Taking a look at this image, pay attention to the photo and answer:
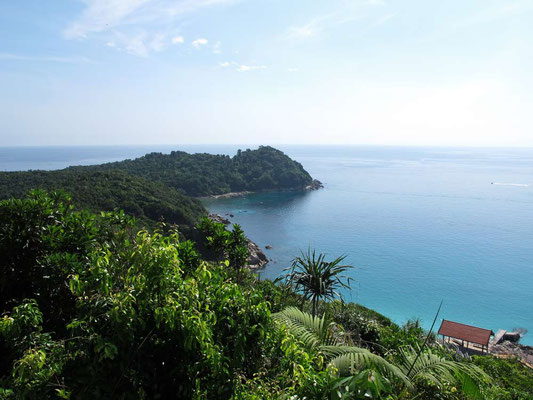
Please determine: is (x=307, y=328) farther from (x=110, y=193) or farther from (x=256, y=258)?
(x=110, y=193)

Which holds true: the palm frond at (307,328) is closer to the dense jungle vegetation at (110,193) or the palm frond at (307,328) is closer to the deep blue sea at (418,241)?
the deep blue sea at (418,241)

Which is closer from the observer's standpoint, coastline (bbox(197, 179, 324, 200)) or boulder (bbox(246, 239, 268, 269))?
boulder (bbox(246, 239, 268, 269))

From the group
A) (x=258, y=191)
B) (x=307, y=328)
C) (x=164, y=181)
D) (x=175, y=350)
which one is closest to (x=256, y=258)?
(x=307, y=328)

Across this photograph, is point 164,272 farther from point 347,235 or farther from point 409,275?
point 347,235

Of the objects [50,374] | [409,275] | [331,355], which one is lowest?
[409,275]

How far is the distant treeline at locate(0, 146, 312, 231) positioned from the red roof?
22.4 m

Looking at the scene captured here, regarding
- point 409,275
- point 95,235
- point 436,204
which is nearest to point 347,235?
point 409,275

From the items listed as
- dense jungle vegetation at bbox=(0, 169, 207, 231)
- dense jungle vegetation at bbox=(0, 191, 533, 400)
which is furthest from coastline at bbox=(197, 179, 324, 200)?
dense jungle vegetation at bbox=(0, 191, 533, 400)

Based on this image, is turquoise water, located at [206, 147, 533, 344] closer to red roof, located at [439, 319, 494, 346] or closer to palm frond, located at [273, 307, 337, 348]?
red roof, located at [439, 319, 494, 346]

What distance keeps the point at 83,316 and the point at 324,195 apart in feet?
264

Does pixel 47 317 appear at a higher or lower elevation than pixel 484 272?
higher

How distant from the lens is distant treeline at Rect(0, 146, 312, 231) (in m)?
42.0

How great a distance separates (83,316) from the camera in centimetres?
328

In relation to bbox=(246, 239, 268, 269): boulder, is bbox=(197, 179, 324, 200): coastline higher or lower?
higher
